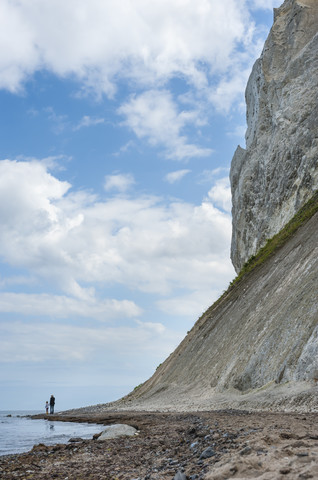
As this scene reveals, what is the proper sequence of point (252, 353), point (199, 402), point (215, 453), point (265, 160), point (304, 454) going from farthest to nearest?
point (265, 160) → point (199, 402) → point (252, 353) → point (215, 453) → point (304, 454)

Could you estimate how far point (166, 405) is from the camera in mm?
30000

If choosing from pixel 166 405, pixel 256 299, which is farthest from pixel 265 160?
pixel 166 405

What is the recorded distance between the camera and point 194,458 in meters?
8.17

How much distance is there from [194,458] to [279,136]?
44.3 m

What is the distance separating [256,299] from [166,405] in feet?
30.9

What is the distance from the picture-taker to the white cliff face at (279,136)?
4272cm

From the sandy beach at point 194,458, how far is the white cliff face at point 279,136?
104ft

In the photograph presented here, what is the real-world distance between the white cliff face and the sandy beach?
31826 millimetres

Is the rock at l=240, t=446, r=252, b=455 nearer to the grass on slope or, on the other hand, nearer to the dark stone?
the dark stone

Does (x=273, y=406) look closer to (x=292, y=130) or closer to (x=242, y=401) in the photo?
(x=242, y=401)

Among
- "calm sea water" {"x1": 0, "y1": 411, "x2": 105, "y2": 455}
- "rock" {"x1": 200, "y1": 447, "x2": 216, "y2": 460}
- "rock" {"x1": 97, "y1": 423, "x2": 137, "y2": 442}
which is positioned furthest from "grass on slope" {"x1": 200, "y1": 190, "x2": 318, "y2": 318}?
"rock" {"x1": 200, "y1": 447, "x2": 216, "y2": 460}

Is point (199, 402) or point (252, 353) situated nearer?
point (252, 353)

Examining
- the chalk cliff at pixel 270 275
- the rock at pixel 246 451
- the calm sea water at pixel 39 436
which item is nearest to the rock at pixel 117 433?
the calm sea water at pixel 39 436

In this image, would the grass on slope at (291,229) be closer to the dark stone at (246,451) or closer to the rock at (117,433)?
the rock at (117,433)
